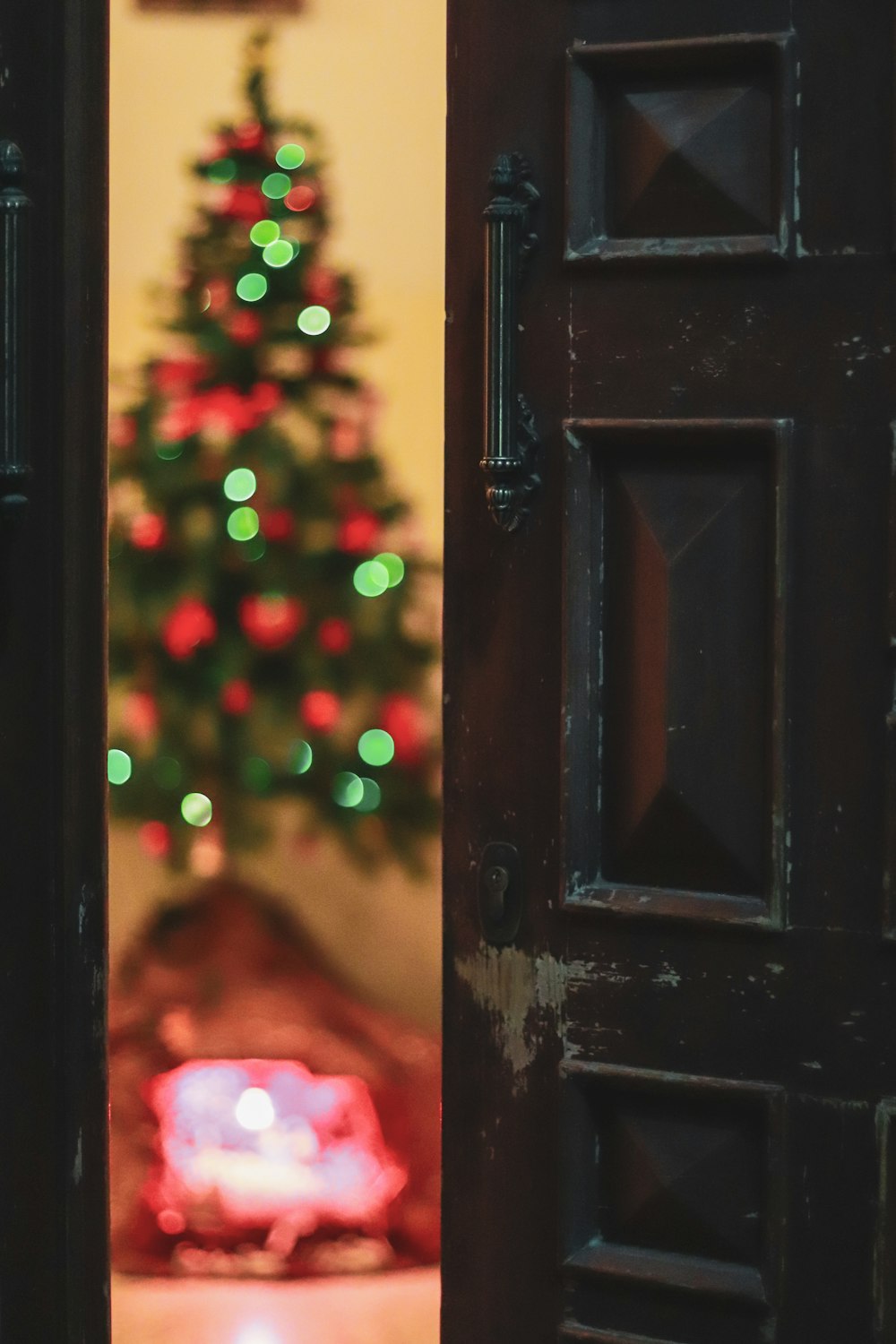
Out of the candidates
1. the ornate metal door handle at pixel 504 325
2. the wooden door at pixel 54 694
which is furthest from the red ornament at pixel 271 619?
the ornate metal door handle at pixel 504 325

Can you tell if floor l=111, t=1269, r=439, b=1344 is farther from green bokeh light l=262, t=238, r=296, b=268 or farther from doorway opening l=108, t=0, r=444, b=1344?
green bokeh light l=262, t=238, r=296, b=268

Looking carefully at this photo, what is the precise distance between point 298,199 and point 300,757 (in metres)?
1.01

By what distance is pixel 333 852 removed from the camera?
3.19 meters

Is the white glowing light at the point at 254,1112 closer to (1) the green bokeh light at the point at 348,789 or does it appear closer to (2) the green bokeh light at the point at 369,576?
(1) the green bokeh light at the point at 348,789

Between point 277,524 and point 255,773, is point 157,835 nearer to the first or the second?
point 255,773

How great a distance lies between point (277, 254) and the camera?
2.76 metres

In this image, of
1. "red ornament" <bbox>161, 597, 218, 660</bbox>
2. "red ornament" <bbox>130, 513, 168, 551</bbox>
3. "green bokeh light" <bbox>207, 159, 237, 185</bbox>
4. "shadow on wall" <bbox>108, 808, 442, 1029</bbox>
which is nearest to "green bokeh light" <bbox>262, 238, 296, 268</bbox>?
"green bokeh light" <bbox>207, 159, 237, 185</bbox>

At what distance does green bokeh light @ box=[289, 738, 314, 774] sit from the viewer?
2.77 m

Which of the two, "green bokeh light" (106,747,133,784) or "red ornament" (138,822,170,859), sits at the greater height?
"green bokeh light" (106,747,133,784)

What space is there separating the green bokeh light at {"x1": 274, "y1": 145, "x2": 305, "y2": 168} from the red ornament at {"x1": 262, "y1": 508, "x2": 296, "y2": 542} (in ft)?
2.08

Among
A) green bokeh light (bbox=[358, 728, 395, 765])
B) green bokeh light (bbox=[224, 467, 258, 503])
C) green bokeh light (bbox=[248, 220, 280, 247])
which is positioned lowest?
green bokeh light (bbox=[358, 728, 395, 765])

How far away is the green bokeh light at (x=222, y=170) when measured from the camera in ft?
9.07

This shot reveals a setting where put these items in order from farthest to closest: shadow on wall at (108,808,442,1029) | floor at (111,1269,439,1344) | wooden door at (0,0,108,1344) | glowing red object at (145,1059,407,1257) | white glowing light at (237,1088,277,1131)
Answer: shadow on wall at (108,808,442,1029) → white glowing light at (237,1088,277,1131) → glowing red object at (145,1059,407,1257) → floor at (111,1269,439,1344) → wooden door at (0,0,108,1344)

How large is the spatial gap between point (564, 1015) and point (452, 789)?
8.3 inches
